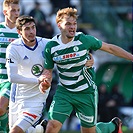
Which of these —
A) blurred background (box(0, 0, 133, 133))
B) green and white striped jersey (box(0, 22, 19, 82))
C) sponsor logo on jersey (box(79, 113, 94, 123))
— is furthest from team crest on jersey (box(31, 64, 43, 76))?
blurred background (box(0, 0, 133, 133))

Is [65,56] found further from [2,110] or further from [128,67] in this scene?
[128,67]

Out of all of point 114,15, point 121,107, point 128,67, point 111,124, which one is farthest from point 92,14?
point 111,124

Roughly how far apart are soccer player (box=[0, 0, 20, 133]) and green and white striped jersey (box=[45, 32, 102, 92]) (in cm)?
122

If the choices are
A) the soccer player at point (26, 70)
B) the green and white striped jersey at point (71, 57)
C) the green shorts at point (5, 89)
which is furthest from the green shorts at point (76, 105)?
the green shorts at point (5, 89)

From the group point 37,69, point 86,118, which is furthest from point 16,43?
point 86,118

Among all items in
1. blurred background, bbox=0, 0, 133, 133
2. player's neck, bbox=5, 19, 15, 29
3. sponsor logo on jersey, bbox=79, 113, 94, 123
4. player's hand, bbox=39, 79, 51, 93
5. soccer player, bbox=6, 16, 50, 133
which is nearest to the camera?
player's hand, bbox=39, 79, 51, 93

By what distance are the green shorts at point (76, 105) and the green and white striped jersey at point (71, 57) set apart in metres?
0.12

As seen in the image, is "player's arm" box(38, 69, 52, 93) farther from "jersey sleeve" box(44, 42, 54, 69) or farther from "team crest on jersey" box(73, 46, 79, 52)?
"team crest on jersey" box(73, 46, 79, 52)

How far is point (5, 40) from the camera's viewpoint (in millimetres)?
10711

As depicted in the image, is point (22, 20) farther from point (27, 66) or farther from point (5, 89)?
point (5, 89)

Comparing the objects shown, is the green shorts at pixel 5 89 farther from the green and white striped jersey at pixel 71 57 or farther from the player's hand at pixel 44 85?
the player's hand at pixel 44 85

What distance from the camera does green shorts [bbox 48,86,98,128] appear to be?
9719 mm

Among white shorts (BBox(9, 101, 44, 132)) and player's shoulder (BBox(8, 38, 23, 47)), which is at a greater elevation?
player's shoulder (BBox(8, 38, 23, 47))

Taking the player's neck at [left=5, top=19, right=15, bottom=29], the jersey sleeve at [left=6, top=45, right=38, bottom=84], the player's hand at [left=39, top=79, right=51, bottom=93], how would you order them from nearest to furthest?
the player's hand at [left=39, top=79, right=51, bottom=93] < the jersey sleeve at [left=6, top=45, right=38, bottom=84] < the player's neck at [left=5, top=19, right=15, bottom=29]
